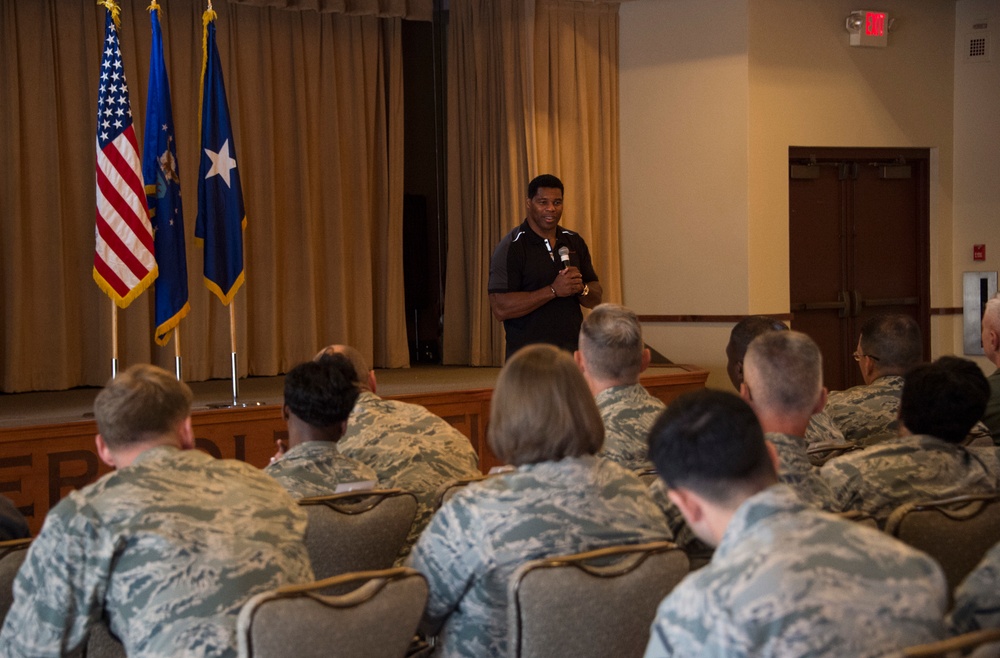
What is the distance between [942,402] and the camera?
2.86m

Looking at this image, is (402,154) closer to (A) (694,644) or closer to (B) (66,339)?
(B) (66,339)

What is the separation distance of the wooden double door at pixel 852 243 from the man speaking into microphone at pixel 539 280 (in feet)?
9.45

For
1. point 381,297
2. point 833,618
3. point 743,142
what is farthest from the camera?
point 381,297

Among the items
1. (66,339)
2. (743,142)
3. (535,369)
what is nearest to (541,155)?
(743,142)

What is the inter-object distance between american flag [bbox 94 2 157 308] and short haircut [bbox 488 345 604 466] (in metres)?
3.58

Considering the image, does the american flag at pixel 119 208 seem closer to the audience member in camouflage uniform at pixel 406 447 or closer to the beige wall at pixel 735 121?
the audience member in camouflage uniform at pixel 406 447

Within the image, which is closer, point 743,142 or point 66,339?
point 66,339

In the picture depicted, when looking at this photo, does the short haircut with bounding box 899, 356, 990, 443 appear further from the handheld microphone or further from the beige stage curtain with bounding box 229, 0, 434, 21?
the beige stage curtain with bounding box 229, 0, 434, 21

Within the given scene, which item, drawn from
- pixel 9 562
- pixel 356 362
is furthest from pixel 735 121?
pixel 9 562

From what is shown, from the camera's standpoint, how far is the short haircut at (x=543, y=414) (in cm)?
235

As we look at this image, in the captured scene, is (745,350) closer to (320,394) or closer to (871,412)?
(871,412)

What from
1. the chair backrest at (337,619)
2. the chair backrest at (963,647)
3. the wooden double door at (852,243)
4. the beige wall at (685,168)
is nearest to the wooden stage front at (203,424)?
the beige wall at (685,168)

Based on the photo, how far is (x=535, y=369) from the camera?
93.7 inches

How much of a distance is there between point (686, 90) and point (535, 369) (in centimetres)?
582
